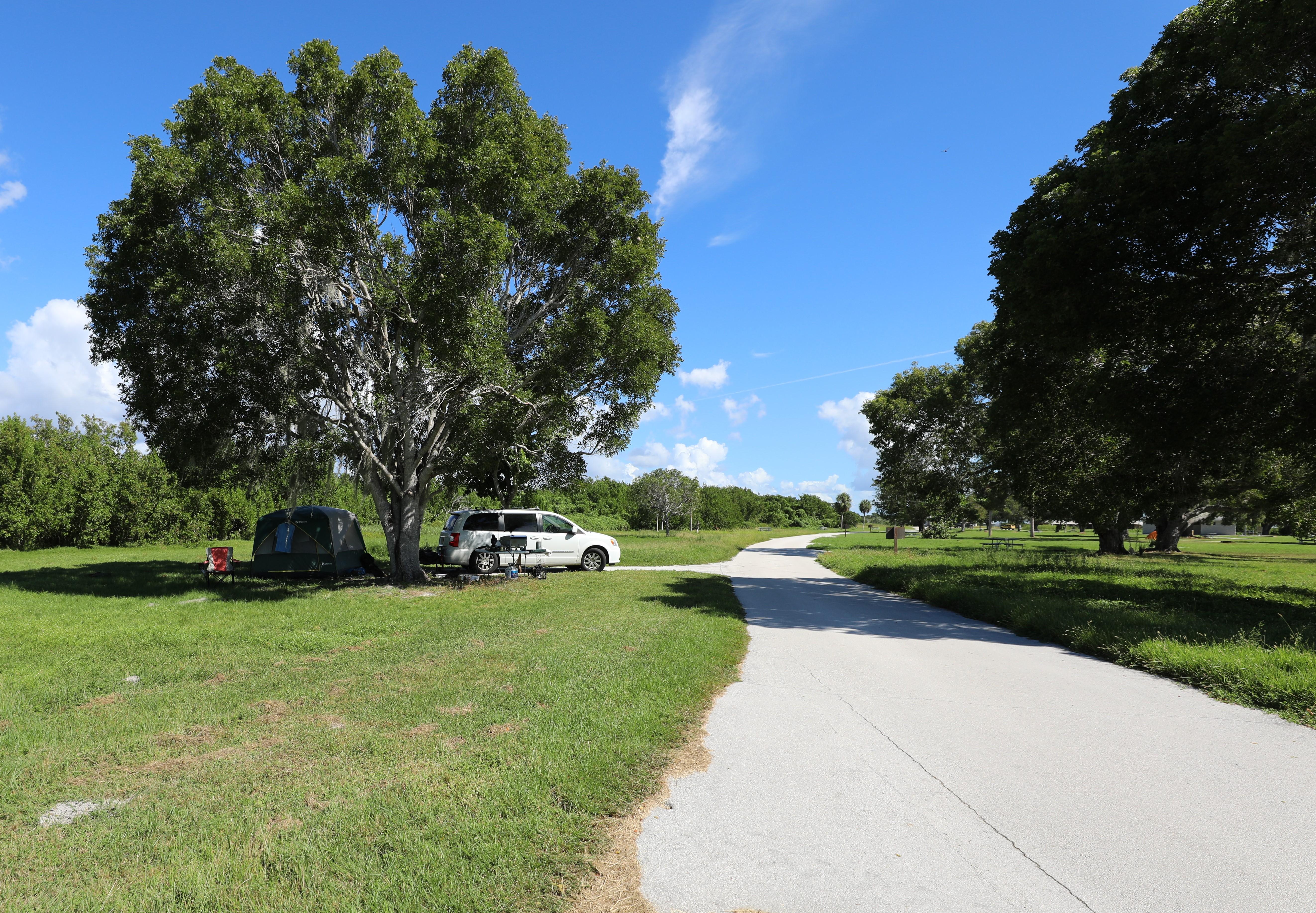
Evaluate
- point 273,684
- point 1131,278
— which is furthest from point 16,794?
point 1131,278

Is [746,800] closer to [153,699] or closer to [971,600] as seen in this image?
[153,699]

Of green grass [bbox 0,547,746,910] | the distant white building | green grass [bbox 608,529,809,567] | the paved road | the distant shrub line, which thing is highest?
the distant shrub line

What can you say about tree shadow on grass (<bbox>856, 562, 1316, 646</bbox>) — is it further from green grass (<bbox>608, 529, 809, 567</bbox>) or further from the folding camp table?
the folding camp table

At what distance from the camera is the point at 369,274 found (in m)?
12.8

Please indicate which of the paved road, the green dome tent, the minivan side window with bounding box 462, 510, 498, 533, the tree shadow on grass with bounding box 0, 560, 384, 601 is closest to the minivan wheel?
Answer: the minivan side window with bounding box 462, 510, 498, 533

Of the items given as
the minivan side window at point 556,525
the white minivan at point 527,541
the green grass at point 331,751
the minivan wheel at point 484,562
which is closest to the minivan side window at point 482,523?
the white minivan at point 527,541

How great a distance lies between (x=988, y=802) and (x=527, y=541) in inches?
581

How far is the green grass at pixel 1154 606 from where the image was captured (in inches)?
249

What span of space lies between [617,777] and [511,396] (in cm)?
962

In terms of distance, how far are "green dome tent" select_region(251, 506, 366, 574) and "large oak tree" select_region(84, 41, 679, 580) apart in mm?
1872

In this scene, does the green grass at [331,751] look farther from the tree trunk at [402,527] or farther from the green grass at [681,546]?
the green grass at [681,546]

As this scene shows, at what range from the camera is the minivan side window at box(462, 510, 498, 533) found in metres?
17.8

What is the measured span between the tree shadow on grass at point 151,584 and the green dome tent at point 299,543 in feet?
1.23

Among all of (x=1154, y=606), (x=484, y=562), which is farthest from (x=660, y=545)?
(x=1154, y=606)
